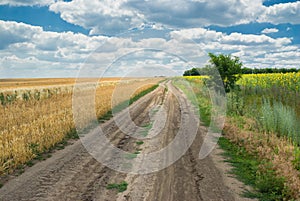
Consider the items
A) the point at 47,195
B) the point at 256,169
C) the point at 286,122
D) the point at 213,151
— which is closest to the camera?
the point at 47,195

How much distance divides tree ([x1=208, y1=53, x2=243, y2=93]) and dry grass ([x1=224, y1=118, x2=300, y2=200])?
9497 mm

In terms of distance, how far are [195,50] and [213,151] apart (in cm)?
742

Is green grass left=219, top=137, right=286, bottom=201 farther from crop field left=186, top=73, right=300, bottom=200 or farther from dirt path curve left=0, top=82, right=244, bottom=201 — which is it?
dirt path curve left=0, top=82, right=244, bottom=201

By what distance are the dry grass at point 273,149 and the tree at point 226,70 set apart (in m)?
9.50

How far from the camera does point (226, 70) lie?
22.6 meters

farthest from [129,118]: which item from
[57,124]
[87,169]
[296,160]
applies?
[296,160]

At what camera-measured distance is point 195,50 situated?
Result: 621 inches

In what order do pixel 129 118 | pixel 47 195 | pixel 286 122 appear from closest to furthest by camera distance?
pixel 47 195
pixel 286 122
pixel 129 118

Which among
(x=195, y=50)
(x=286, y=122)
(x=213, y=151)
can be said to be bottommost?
(x=213, y=151)

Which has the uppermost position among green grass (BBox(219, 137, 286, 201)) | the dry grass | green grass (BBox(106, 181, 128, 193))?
the dry grass

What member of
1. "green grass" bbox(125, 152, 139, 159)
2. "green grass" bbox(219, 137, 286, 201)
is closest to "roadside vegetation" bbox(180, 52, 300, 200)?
"green grass" bbox(219, 137, 286, 201)

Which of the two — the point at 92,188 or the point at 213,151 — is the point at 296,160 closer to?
the point at 213,151

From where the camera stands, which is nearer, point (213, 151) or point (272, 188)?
point (272, 188)

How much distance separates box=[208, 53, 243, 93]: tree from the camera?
2208 centimetres
